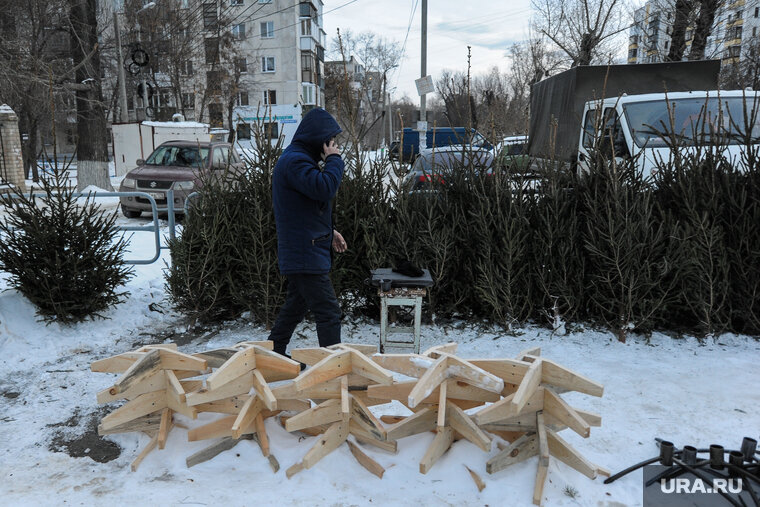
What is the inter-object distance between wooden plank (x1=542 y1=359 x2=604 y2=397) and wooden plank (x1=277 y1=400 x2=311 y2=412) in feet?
4.25

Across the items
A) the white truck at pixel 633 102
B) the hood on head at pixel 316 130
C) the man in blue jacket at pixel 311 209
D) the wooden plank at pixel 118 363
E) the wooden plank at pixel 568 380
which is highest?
the white truck at pixel 633 102

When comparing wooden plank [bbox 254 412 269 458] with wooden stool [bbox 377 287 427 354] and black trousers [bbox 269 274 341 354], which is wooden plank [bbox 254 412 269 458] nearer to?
black trousers [bbox 269 274 341 354]

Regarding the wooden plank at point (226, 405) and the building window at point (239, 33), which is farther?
the building window at point (239, 33)

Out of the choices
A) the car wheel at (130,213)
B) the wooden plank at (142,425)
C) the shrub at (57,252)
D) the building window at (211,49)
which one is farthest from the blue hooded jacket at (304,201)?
the building window at (211,49)

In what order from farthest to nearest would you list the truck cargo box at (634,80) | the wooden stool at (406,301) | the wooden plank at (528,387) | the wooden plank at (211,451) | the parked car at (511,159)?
the truck cargo box at (634,80) → the parked car at (511,159) → the wooden stool at (406,301) → the wooden plank at (211,451) → the wooden plank at (528,387)

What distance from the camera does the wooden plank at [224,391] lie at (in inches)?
116

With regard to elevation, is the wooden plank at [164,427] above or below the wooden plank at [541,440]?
below

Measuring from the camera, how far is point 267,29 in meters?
53.7

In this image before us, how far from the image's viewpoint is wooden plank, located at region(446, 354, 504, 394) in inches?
110

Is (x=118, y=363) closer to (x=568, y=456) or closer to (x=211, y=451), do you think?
(x=211, y=451)

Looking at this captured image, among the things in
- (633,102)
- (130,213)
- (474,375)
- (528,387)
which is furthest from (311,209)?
(130,213)

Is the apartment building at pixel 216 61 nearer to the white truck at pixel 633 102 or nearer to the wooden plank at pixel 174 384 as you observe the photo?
the wooden plank at pixel 174 384

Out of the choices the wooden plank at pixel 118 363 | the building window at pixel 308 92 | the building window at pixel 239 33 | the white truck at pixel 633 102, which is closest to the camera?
the wooden plank at pixel 118 363

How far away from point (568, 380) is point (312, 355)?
4.45 ft
